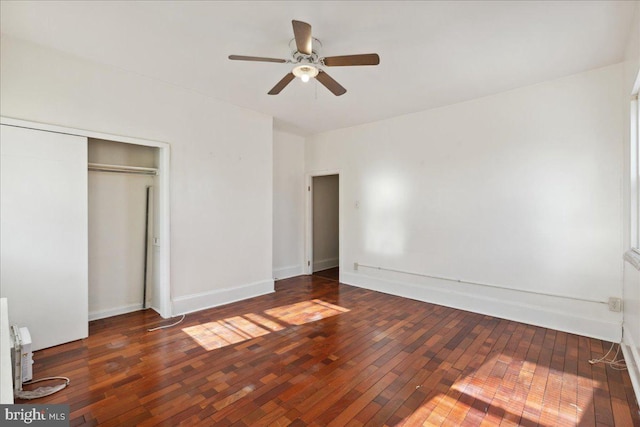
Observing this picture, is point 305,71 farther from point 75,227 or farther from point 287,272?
point 287,272

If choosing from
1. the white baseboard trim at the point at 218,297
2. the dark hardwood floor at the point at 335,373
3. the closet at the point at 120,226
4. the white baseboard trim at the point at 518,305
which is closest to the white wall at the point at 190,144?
the white baseboard trim at the point at 218,297

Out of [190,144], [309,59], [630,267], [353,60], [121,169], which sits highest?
[309,59]

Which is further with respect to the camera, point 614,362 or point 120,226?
point 120,226

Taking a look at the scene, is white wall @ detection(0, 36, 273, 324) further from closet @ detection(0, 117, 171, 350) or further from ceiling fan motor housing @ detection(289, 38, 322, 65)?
ceiling fan motor housing @ detection(289, 38, 322, 65)

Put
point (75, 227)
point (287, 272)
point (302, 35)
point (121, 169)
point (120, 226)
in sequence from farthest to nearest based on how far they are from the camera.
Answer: point (287, 272)
point (120, 226)
point (121, 169)
point (75, 227)
point (302, 35)

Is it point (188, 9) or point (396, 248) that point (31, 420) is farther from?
point (396, 248)


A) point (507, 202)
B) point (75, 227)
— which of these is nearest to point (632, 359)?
point (507, 202)

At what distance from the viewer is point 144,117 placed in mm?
3473

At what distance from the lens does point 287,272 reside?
580 centimetres

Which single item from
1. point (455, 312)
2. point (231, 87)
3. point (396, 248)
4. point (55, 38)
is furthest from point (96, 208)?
point (455, 312)

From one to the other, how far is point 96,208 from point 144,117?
124 cm

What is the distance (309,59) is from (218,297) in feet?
10.7

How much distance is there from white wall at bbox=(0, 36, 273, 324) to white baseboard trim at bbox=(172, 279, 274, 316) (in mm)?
13

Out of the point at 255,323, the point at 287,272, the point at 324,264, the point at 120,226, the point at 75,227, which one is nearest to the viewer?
the point at 75,227
